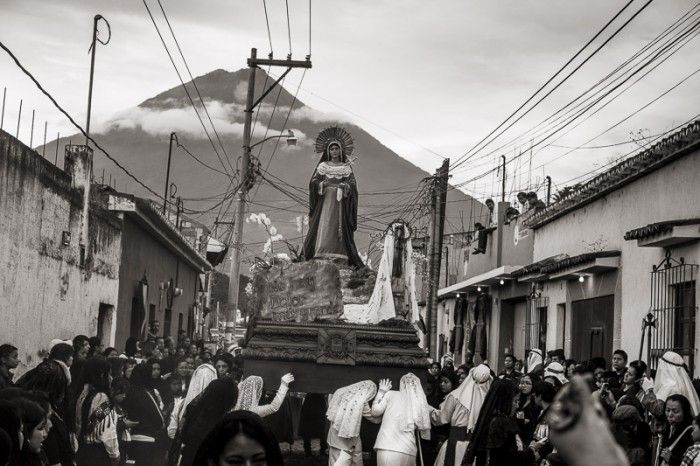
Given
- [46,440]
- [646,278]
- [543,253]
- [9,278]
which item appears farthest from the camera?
[543,253]

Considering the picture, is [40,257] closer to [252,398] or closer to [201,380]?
[252,398]

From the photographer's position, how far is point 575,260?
1888 cm

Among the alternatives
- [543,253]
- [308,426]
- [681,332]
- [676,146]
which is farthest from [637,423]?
[543,253]

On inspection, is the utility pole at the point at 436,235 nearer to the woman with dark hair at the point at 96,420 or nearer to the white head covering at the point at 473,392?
the white head covering at the point at 473,392

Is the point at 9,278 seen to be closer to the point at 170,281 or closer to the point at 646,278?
the point at 646,278

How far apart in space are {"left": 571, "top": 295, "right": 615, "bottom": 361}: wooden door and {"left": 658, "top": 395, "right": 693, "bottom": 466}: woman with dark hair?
10.1 metres

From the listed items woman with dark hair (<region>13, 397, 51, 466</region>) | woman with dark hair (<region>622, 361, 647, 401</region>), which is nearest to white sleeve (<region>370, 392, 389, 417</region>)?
woman with dark hair (<region>622, 361, 647, 401</region>)

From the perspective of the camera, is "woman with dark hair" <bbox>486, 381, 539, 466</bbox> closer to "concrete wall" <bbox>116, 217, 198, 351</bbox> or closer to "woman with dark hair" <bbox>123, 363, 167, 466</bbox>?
"woman with dark hair" <bbox>123, 363, 167, 466</bbox>

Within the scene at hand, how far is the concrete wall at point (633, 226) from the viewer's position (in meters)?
14.3

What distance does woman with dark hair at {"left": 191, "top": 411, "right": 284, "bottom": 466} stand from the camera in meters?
2.93

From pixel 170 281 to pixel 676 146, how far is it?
19.3 meters

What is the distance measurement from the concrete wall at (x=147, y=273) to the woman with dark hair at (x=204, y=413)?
1312 cm

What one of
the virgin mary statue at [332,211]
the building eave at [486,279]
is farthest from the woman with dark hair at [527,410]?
the building eave at [486,279]

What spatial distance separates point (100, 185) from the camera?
20.4m
